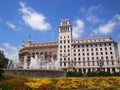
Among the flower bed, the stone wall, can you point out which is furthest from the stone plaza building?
the flower bed

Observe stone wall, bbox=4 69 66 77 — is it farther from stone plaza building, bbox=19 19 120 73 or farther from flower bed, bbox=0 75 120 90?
stone plaza building, bbox=19 19 120 73

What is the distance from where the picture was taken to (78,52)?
9350 centimetres

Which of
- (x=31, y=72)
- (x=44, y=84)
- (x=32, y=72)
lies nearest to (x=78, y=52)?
(x=32, y=72)

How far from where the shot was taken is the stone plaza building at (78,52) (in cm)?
8656

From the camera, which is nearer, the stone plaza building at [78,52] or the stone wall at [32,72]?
the stone wall at [32,72]

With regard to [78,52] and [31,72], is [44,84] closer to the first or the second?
[31,72]

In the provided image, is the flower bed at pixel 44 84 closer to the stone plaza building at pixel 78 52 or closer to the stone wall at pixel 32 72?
the stone wall at pixel 32 72

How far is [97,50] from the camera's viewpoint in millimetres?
90375

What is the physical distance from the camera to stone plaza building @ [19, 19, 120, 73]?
284ft

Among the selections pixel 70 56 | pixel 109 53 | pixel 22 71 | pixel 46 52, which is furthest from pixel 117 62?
pixel 22 71

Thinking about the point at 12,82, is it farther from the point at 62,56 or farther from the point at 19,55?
the point at 19,55

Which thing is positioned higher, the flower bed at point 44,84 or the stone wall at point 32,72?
the stone wall at point 32,72

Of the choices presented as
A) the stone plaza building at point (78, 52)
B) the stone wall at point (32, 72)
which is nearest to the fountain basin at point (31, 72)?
the stone wall at point (32, 72)

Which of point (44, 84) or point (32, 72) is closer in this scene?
point (44, 84)
